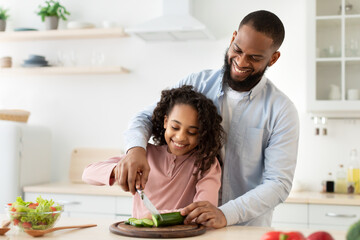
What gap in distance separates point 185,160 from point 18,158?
2.11 m


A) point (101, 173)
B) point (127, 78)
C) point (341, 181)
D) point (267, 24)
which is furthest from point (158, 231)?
point (127, 78)

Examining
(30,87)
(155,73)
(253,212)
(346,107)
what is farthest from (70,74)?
(253,212)

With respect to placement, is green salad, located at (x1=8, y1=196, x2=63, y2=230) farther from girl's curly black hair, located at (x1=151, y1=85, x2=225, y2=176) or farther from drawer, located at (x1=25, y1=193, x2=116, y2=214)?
drawer, located at (x1=25, y1=193, x2=116, y2=214)

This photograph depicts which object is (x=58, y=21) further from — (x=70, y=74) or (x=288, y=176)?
(x=288, y=176)

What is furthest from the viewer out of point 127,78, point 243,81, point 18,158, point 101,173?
point 127,78

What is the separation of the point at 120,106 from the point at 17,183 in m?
0.96

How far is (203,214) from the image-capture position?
149 centimetres

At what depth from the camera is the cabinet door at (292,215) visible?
3084 mm

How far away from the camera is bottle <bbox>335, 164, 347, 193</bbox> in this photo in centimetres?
346

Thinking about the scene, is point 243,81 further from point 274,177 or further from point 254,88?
point 274,177

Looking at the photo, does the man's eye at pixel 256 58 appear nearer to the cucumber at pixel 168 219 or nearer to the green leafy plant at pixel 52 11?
the cucumber at pixel 168 219

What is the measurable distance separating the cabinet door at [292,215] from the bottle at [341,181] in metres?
0.51

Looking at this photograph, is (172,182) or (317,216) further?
(317,216)

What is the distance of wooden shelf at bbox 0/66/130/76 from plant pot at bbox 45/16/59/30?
33cm
